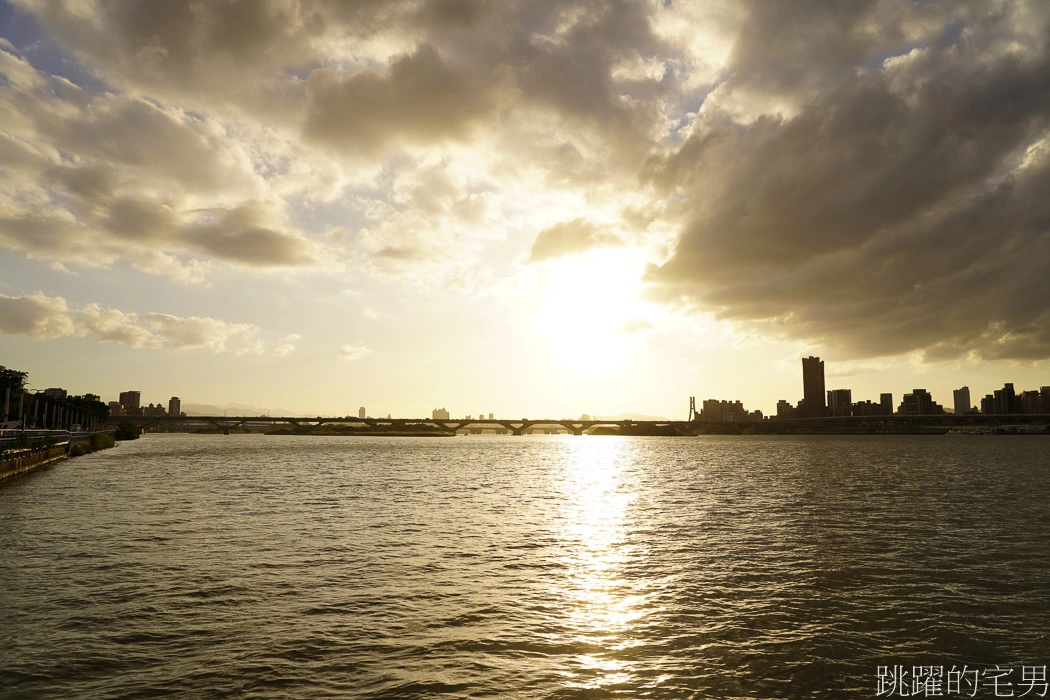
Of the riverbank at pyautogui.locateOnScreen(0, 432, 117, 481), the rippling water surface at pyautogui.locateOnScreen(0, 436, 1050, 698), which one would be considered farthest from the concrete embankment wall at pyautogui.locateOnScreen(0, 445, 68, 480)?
the rippling water surface at pyautogui.locateOnScreen(0, 436, 1050, 698)

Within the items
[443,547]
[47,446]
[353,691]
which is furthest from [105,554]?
[47,446]

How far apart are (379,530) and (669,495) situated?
3842 centimetres

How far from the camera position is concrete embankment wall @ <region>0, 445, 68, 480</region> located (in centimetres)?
7548

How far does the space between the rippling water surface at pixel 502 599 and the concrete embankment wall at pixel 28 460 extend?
2713cm

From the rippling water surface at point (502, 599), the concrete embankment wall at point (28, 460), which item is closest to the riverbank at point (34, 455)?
the concrete embankment wall at point (28, 460)

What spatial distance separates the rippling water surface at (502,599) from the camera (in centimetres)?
1788

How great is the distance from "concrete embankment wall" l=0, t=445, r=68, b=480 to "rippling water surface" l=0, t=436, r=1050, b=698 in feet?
89.0

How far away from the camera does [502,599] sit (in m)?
25.7

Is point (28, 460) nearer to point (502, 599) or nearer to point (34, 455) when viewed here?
point (34, 455)

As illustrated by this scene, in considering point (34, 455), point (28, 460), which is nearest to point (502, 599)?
point (28, 460)

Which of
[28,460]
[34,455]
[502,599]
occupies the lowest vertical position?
[502,599]

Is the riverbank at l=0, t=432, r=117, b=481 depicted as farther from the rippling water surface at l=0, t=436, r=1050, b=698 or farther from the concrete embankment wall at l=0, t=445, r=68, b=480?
the rippling water surface at l=0, t=436, r=1050, b=698

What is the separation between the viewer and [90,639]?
20.4 metres

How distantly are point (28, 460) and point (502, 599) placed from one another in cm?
9366
